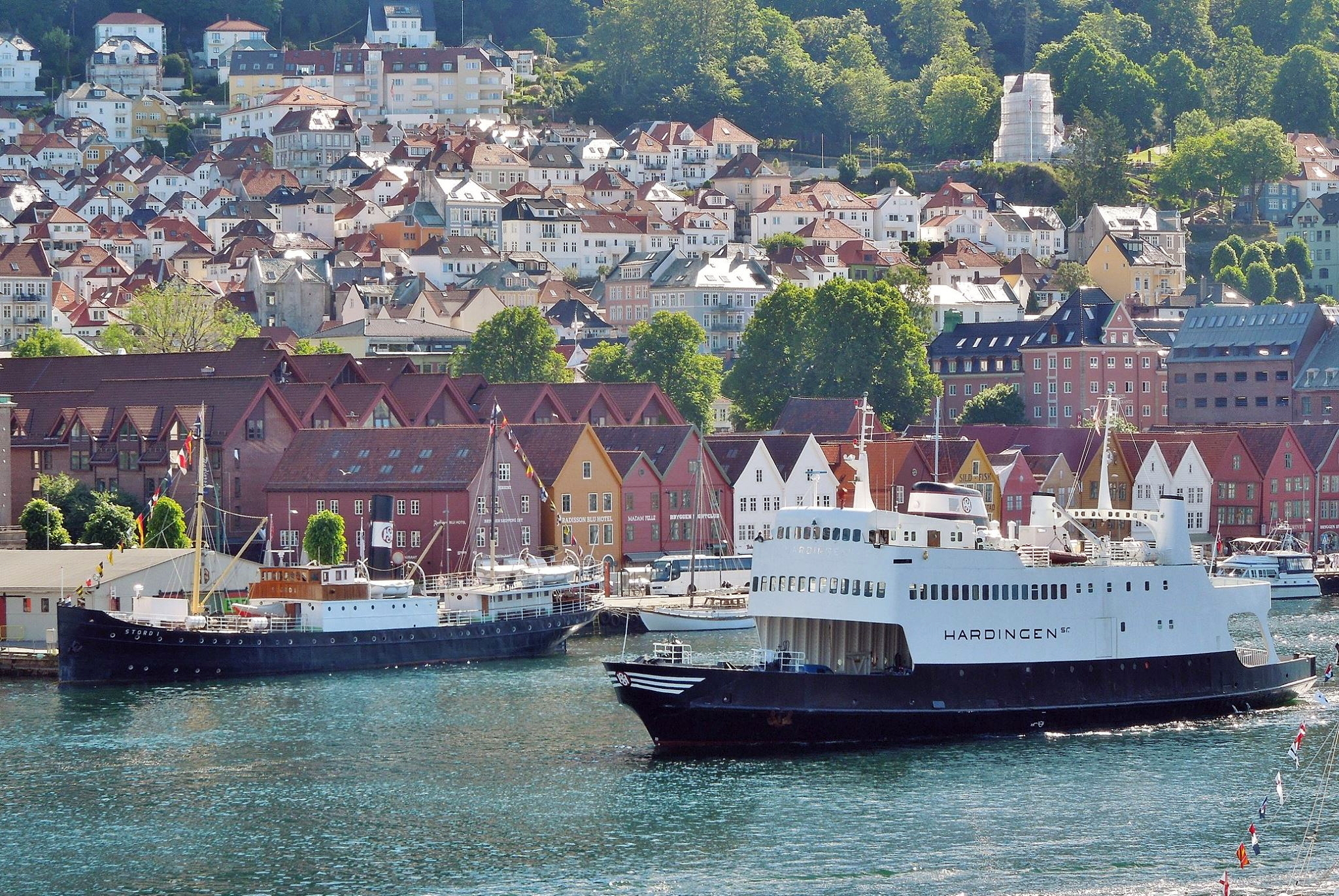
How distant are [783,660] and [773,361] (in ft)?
243

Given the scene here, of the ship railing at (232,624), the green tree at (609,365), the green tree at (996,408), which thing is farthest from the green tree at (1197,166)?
the ship railing at (232,624)

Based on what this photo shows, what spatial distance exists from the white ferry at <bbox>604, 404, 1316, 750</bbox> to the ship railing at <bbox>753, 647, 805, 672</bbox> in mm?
46

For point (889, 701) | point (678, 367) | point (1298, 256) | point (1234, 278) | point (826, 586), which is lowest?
point (889, 701)

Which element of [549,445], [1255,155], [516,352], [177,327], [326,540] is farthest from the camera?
[1255,155]

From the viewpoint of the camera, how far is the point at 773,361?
431 feet

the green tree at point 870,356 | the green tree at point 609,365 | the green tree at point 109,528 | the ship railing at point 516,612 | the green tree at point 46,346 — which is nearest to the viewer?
the ship railing at point 516,612

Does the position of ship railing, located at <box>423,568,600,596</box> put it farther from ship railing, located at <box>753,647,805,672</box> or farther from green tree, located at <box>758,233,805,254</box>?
green tree, located at <box>758,233,805,254</box>

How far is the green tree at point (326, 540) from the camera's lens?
84.6 m

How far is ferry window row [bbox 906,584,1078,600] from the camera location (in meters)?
57.6

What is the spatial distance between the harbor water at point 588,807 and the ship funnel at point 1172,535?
4.21 meters

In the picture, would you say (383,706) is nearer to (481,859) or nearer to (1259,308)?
(481,859)

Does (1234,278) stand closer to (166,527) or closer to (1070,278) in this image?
(1070,278)

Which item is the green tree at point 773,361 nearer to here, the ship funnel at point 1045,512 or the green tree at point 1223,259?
the green tree at point 1223,259

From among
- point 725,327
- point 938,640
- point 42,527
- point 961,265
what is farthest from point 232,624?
point 961,265
